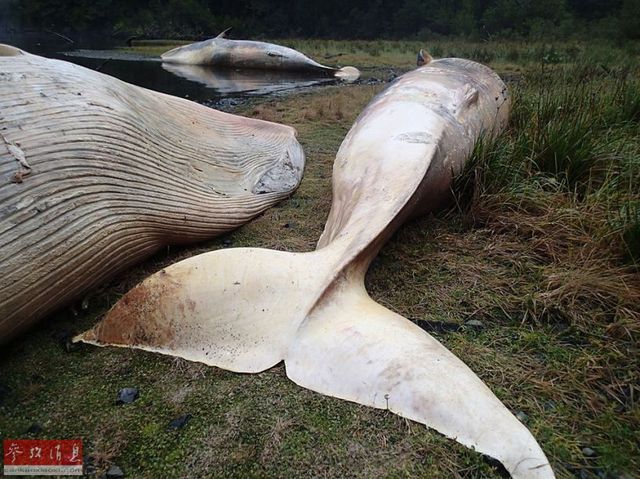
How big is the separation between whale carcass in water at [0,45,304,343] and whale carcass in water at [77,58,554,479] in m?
0.41

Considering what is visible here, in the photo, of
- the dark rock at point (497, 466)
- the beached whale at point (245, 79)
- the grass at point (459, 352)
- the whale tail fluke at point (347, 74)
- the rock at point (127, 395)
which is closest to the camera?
the dark rock at point (497, 466)

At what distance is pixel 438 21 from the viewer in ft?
124

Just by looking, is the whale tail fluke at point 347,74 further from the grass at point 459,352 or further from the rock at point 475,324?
the rock at point 475,324

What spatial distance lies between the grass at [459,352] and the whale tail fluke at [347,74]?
8.65 metres

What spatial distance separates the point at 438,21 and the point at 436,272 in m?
39.5

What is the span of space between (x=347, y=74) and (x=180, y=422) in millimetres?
11653

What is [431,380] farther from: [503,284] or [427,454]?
[503,284]

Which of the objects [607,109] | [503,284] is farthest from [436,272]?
[607,109]

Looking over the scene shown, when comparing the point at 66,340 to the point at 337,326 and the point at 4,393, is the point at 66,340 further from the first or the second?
the point at 337,326

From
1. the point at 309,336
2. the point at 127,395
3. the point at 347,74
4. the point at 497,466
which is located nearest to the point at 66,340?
the point at 127,395

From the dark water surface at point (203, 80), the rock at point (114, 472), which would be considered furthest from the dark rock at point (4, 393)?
the dark water surface at point (203, 80)

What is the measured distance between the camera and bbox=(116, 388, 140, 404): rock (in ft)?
6.66

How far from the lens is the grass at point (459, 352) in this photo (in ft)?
5.84

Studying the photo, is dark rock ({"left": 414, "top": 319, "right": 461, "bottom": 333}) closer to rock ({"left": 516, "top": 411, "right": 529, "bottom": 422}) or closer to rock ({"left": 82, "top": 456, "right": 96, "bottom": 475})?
rock ({"left": 516, "top": 411, "right": 529, "bottom": 422})
